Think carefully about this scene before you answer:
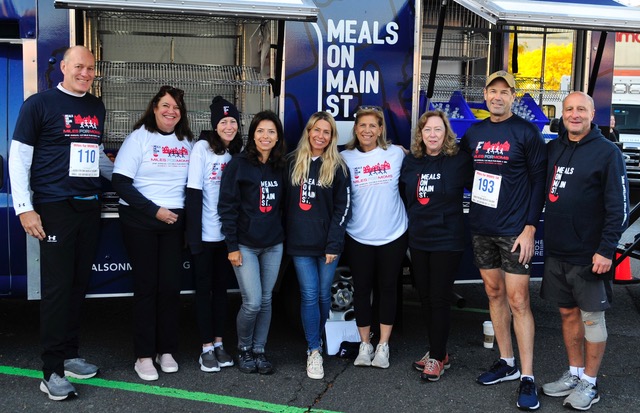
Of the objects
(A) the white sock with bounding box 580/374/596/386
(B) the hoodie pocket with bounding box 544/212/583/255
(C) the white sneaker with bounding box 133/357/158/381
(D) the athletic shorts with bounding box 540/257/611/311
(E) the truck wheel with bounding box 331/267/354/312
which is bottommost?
(C) the white sneaker with bounding box 133/357/158/381

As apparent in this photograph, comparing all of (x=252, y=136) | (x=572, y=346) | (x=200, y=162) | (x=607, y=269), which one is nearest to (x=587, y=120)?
(x=607, y=269)

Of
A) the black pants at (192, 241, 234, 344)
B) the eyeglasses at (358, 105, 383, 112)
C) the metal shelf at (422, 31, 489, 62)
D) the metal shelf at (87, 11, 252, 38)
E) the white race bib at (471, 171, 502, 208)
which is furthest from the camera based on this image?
the metal shelf at (422, 31, 489, 62)

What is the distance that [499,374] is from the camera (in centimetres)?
447

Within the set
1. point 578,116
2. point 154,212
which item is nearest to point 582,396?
point 578,116

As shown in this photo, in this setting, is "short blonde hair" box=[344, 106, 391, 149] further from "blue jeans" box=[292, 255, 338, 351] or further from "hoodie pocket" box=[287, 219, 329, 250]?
"blue jeans" box=[292, 255, 338, 351]

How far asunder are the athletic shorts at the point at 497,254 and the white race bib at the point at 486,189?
0.21 m

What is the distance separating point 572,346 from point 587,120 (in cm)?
131

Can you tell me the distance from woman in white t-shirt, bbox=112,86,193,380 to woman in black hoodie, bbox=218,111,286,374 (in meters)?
0.33

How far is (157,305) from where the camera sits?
177 inches

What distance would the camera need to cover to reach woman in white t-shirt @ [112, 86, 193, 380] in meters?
4.30

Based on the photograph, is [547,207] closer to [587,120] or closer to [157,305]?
[587,120]

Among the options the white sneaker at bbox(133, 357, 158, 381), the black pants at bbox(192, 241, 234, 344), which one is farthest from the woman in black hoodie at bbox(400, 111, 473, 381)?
the white sneaker at bbox(133, 357, 158, 381)

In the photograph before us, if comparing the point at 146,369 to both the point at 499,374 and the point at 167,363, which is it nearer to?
the point at 167,363

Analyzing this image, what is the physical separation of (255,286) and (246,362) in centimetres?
53
